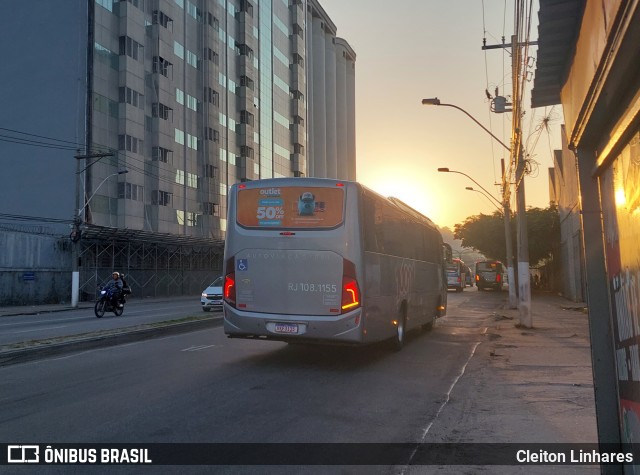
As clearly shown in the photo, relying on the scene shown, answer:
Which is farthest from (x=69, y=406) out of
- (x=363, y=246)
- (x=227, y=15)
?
(x=227, y=15)

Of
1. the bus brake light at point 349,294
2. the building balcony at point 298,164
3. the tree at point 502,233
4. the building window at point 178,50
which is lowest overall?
the bus brake light at point 349,294

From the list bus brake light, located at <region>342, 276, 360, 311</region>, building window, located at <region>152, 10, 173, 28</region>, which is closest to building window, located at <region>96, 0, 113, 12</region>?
building window, located at <region>152, 10, 173, 28</region>

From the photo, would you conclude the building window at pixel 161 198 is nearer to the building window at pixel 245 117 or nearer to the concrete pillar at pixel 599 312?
the building window at pixel 245 117

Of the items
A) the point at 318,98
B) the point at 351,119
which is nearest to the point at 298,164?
the point at 318,98

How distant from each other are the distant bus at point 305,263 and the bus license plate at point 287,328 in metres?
0.02

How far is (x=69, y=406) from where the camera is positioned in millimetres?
6523

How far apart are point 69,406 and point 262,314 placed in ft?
11.9

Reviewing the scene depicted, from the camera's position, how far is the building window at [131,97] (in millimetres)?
41969

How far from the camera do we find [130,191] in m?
41.9

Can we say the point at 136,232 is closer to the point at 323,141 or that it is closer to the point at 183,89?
the point at 183,89

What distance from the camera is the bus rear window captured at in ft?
31.1

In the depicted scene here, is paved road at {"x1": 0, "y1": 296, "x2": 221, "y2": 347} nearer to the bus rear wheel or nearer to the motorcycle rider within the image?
the motorcycle rider

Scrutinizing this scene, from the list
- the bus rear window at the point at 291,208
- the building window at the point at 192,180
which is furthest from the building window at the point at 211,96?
the bus rear window at the point at 291,208

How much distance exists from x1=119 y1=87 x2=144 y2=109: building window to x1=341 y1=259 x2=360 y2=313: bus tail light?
3746cm
